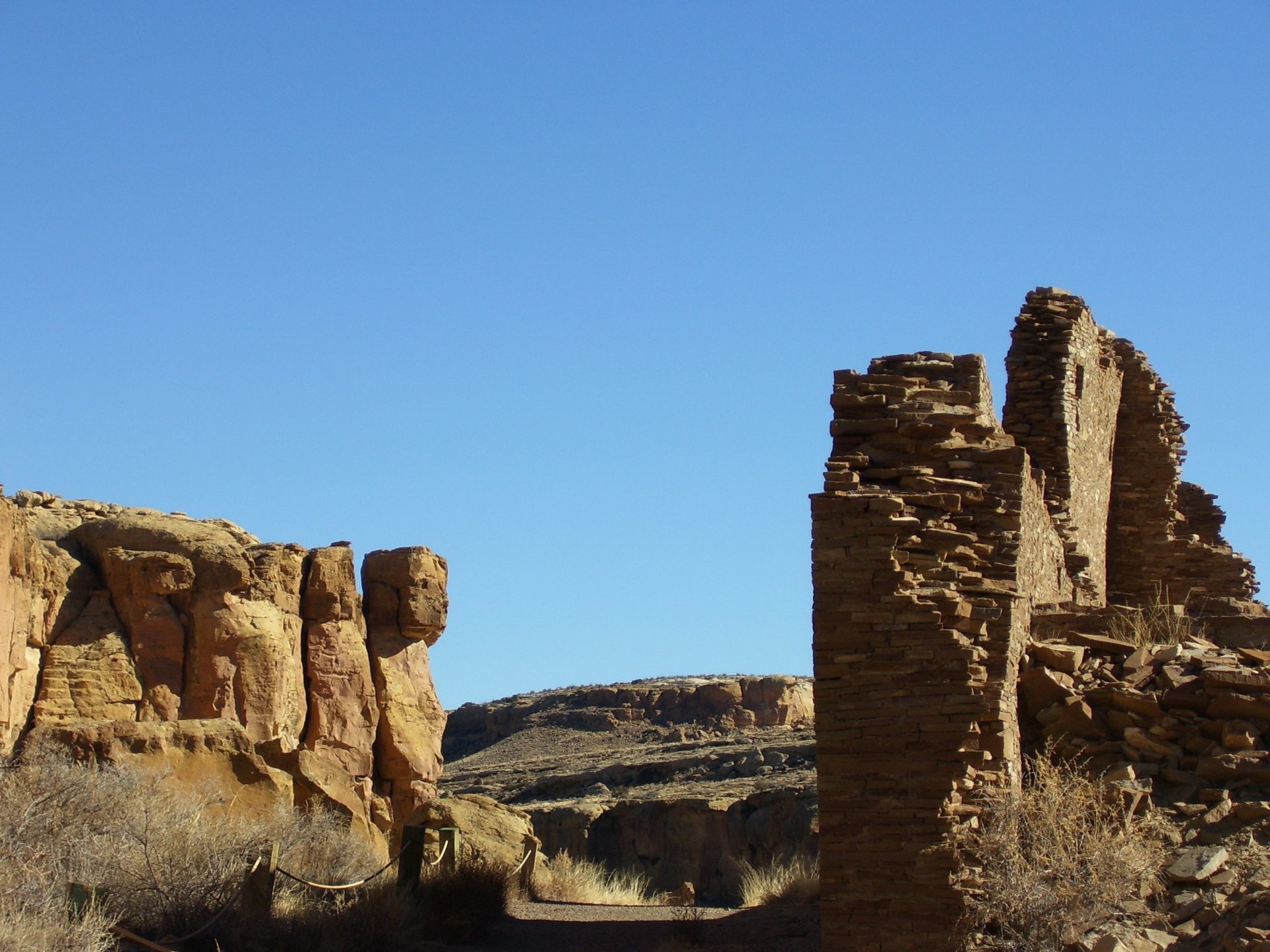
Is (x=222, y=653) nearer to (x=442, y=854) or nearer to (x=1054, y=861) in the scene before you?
(x=442, y=854)

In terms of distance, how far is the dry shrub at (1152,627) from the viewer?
12.2 meters

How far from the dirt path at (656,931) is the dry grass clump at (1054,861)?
127 inches

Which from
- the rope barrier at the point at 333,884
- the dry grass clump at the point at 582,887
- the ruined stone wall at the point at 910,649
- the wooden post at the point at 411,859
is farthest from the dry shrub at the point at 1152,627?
the dry grass clump at the point at 582,887

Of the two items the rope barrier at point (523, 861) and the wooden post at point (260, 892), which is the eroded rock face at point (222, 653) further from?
the wooden post at point (260, 892)

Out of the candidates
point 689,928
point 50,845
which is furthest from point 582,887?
point 50,845

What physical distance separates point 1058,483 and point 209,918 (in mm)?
8974

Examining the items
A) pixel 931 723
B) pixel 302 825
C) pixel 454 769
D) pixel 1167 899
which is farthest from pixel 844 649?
pixel 454 769

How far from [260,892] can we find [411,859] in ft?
10.6

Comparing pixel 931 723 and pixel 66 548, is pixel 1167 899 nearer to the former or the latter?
pixel 931 723

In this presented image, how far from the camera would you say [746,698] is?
51156 millimetres

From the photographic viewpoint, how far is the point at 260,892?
1277 cm

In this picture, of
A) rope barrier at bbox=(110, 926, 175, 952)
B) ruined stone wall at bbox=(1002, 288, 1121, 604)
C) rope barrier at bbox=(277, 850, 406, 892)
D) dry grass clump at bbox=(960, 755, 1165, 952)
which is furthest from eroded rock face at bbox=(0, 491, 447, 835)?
dry grass clump at bbox=(960, 755, 1165, 952)

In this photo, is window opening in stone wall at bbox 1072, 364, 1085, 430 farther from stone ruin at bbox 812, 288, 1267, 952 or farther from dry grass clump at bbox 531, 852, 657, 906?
dry grass clump at bbox 531, 852, 657, 906

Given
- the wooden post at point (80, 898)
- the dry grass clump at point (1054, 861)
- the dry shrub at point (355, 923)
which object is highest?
the dry grass clump at point (1054, 861)
